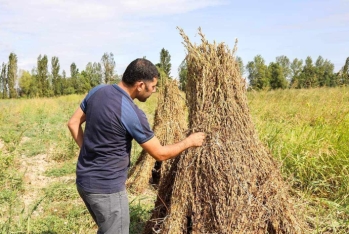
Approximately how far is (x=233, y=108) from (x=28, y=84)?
1773 inches

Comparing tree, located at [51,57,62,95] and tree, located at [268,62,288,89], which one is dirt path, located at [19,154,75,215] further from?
tree, located at [51,57,62,95]

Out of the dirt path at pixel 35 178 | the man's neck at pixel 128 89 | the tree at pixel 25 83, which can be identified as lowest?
the dirt path at pixel 35 178

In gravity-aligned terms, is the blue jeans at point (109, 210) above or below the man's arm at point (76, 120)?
below

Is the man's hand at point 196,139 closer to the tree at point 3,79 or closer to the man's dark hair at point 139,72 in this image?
the man's dark hair at point 139,72

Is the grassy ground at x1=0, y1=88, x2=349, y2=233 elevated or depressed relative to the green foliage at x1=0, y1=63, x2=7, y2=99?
depressed

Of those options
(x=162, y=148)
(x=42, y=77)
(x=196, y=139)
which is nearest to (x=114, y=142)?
(x=162, y=148)

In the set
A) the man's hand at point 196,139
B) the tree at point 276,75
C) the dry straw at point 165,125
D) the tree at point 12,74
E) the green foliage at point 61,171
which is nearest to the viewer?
the man's hand at point 196,139

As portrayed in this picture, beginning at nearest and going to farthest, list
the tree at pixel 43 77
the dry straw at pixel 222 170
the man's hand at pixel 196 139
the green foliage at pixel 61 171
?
the man's hand at pixel 196 139
the dry straw at pixel 222 170
the green foliage at pixel 61 171
the tree at pixel 43 77

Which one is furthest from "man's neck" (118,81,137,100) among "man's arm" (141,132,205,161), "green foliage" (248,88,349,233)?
"green foliage" (248,88,349,233)

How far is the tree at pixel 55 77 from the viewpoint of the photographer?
128 feet

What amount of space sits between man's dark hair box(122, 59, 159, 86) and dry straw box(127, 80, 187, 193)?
293 centimetres

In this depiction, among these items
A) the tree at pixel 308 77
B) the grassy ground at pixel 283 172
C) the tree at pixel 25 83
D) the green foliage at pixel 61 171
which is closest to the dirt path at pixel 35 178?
the grassy ground at pixel 283 172

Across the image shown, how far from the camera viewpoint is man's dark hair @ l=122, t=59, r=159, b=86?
2395 millimetres

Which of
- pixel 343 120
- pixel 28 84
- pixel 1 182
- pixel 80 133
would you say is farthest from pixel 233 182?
pixel 28 84
